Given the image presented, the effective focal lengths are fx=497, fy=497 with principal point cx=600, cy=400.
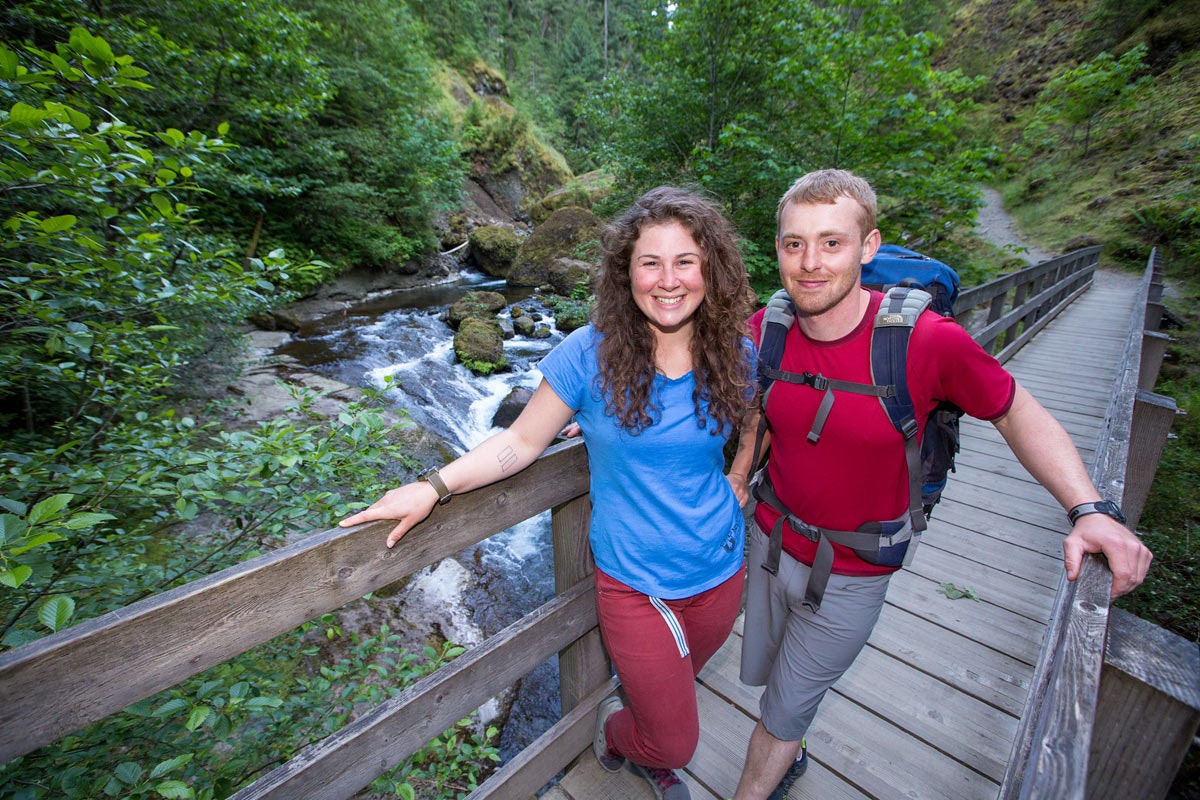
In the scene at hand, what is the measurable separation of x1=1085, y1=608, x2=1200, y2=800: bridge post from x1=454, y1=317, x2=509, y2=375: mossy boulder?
9.51 metres

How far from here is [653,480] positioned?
4.99 feet

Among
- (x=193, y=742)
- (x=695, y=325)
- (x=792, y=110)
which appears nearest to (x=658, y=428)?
(x=695, y=325)

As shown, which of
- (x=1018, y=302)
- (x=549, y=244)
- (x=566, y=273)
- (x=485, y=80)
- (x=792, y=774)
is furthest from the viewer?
(x=485, y=80)

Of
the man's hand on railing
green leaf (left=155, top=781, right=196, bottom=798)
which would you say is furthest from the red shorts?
green leaf (left=155, top=781, right=196, bottom=798)

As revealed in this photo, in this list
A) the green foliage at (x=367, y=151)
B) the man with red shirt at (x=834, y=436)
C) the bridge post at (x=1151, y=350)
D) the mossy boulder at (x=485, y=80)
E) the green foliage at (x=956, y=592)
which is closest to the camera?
the man with red shirt at (x=834, y=436)

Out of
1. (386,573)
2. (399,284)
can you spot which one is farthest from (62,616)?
(399,284)

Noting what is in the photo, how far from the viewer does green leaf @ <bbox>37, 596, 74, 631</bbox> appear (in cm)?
104

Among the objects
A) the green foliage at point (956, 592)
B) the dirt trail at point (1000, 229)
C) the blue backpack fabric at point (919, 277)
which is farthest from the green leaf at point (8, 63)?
the dirt trail at point (1000, 229)

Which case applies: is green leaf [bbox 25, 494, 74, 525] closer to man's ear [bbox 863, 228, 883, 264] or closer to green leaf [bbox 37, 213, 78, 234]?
green leaf [bbox 37, 213, 78, 234]

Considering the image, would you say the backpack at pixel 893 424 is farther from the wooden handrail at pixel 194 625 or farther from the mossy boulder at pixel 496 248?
the mossy boulder at pixel 496 248

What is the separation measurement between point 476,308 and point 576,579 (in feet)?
38.5

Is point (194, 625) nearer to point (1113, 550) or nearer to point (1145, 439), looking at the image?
point (1113, 550)

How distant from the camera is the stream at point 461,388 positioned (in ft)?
13.9

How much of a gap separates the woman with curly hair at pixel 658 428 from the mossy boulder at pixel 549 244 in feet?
52.8
